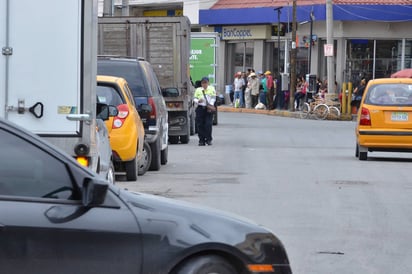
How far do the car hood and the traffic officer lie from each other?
1714cm

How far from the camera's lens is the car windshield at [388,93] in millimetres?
18797

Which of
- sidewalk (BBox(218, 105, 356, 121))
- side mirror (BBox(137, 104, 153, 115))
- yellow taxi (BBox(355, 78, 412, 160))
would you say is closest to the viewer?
side mirror (BBox(137, 104, 153, 115))

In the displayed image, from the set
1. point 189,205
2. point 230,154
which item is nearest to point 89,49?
point 189,205

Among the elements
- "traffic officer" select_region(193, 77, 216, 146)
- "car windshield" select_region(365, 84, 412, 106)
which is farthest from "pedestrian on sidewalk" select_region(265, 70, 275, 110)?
"car windshield" select_region(365, 84, 412, 106)

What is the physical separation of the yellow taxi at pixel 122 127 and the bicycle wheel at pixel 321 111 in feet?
83.1

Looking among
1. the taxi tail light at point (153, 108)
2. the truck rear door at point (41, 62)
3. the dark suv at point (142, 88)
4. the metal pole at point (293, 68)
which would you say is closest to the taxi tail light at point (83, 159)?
the truck rear door at point (41, 62)

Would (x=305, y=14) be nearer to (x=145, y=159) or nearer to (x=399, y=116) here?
(x=399, y=116)

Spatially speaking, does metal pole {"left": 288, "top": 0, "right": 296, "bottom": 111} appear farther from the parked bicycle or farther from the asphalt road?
the asphalt road

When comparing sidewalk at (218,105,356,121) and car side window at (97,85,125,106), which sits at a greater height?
car side window at (97,85,125,106)

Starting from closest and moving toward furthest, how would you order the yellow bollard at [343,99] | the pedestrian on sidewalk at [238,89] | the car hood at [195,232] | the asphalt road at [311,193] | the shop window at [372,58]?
the car hood at [195,232] → the asphalt road at [311,193] → the yellow bollard at [343,99] → the shop window at [372,58] → the pedestrian on sidewalk at [238,89]

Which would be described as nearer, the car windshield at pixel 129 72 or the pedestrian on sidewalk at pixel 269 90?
the car windshield at pixel 129 72

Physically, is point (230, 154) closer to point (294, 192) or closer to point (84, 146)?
point (294, 192)

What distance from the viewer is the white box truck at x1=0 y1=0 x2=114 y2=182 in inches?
330

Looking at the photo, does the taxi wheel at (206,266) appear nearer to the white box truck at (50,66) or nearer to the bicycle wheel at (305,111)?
the white box truck at (50,66)
